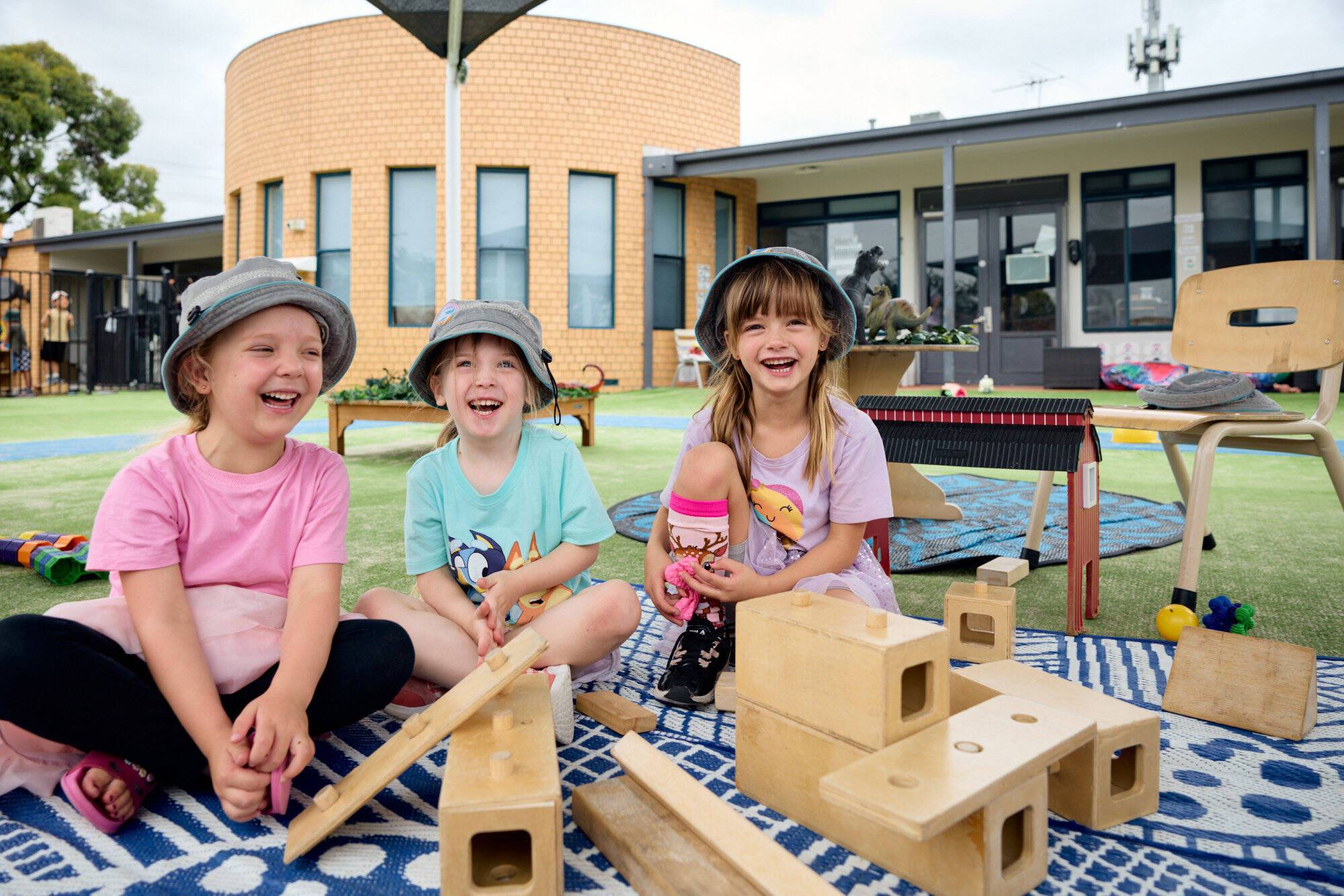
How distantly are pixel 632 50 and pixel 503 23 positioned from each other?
915 cm

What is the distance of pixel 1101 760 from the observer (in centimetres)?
129

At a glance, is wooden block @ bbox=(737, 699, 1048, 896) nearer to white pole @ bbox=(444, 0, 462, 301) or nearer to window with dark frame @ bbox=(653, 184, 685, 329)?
white pole @ bbox=(444, 0, 462, 301)

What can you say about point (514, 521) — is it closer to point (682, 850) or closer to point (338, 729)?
point (338, 729)

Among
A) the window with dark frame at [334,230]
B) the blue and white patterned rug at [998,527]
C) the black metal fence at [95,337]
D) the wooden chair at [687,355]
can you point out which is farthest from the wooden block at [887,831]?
the black metal fence at [95,337]

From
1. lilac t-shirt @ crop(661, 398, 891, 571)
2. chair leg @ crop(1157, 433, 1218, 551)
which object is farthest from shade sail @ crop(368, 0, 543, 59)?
chair leg @ crop(1157, 433, 1218, 551)

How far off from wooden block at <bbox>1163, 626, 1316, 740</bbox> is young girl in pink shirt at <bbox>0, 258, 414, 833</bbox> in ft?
4.93

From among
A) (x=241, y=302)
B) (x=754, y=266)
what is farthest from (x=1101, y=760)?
(x=241, y=302)

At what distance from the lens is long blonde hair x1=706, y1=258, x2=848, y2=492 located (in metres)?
2.06

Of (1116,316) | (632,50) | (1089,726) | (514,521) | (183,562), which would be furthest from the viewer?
(632,50)

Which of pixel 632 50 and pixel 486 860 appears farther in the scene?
pixel 632 50

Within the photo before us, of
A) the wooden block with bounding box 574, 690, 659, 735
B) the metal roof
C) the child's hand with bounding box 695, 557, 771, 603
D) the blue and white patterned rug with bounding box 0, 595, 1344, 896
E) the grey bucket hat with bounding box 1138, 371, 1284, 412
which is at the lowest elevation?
the blue and white patterned rug with bounding box 0, 595, 1344, 896

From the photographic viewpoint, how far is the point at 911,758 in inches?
42.4

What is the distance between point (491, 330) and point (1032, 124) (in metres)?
10.3

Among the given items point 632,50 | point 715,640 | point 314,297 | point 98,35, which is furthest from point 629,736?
point 98,35
